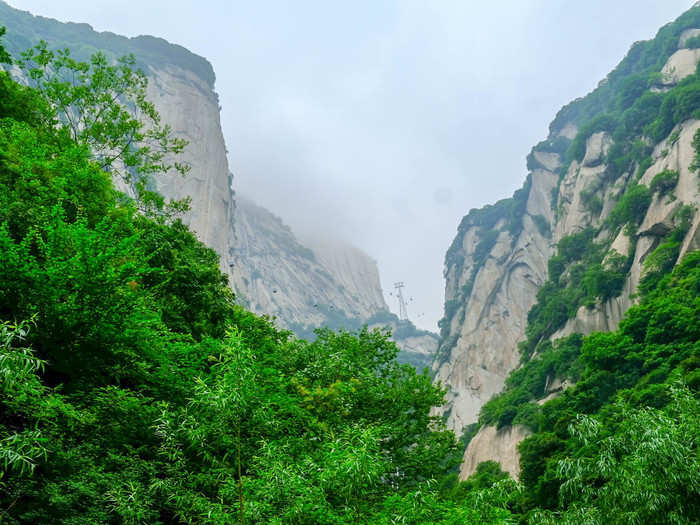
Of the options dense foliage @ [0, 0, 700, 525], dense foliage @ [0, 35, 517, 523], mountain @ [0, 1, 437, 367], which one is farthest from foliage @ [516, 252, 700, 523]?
mountain @ [0, 1, 437, 367]

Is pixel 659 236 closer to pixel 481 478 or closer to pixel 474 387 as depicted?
pixel 481 478

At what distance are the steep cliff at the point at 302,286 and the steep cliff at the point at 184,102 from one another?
2669cm

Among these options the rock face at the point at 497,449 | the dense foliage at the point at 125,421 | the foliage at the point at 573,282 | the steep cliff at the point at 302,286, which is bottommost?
the dense foliage at the point at 125,421

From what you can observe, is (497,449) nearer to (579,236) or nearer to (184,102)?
(579,236)

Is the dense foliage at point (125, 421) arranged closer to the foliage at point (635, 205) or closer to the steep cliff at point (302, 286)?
the foliage at point (635, 205)

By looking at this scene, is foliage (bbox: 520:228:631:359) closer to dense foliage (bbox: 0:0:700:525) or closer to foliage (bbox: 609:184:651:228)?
foliage (bbox: 609:184:651:228)

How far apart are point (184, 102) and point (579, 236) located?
8090 centimetres

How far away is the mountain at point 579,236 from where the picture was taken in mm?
44906

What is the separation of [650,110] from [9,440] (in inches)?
2972

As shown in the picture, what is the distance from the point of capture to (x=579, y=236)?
6419cm

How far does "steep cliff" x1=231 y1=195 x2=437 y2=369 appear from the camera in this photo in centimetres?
13025

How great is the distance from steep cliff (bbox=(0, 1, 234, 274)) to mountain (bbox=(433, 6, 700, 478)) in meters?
50.3

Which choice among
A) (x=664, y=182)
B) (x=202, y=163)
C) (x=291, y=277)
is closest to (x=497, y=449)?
(x=664, y=182)

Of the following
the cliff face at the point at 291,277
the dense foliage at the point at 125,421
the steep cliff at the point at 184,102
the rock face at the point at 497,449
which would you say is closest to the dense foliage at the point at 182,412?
the dense foliage at the point at 125,421
